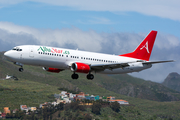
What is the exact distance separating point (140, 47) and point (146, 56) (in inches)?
116

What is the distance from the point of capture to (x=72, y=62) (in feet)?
217

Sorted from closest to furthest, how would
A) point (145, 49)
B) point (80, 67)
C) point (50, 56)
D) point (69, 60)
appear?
1. point (50, 56)
2. point (80, 67)
3. point (69, 60)
4. point (145, 49)

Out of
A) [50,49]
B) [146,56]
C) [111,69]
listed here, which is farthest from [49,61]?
[146,56]

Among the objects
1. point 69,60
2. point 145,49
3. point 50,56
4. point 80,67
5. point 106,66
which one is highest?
point 145,49

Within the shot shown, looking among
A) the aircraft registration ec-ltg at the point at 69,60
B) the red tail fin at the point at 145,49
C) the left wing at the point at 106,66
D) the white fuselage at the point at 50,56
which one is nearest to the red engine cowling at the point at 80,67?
the aircraft registration ec-ltg at the point at 69,60

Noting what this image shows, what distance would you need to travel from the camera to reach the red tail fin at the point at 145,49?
81.1 metres

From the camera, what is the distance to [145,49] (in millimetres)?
81938

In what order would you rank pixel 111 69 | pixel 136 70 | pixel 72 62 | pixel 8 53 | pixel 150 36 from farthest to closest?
pixel 150 36, pixel 136 70, pixel 111 69, pixel 72 62, pixel 8 53

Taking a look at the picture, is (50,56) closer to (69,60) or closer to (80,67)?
(69,60)

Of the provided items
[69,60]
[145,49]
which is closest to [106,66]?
[69,60]

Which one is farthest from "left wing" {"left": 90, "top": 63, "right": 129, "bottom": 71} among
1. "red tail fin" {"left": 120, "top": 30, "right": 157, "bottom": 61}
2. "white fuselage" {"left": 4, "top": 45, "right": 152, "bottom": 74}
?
"red tail fin" {"left": 120, "top": 30, "right": 157, "bottom": 61}

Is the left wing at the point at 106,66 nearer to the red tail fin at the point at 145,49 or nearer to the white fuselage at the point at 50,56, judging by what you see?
Answer: the white fuselage at the point at 50,56

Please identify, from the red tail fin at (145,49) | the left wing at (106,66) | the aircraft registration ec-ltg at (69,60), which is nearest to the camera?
the aircraft registration ec-ltg at (69,60)

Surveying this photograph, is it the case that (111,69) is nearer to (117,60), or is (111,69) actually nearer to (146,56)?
(117,60)
